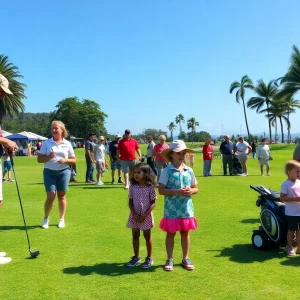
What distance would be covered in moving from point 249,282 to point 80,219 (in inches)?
175

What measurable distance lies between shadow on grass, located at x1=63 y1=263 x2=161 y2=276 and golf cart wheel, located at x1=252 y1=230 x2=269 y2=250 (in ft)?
5.54

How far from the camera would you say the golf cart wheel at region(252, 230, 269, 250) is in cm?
570

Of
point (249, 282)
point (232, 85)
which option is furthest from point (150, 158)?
point (232, 85)

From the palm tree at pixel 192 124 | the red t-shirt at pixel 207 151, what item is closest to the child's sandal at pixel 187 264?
the red t-shirt at pixel 207 151

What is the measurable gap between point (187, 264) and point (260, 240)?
1398 mm

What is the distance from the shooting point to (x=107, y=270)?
16.2 ft

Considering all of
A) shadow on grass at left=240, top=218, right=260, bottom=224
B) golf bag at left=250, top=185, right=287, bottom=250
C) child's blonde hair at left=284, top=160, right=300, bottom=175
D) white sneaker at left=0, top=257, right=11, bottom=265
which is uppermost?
child's blonde hair at left=284, top=160, right=300, bottom=175

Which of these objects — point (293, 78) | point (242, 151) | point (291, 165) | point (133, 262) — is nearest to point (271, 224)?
point (291, 165)

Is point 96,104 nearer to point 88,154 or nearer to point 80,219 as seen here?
point 88,154

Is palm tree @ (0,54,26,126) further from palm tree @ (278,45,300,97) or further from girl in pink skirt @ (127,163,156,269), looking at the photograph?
girl in pink skirt @ (127,163,156,269)

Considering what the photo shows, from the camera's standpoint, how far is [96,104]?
4112 inches

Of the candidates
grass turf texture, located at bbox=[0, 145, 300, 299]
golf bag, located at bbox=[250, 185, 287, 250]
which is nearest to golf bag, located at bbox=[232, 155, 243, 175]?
grass turf texture, located at bbox=[0, 145, 300, 299]

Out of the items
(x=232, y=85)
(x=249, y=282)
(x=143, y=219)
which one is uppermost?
(x=232, y=85)

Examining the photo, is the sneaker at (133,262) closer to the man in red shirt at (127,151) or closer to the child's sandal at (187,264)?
the child's sandal at (187,264)
